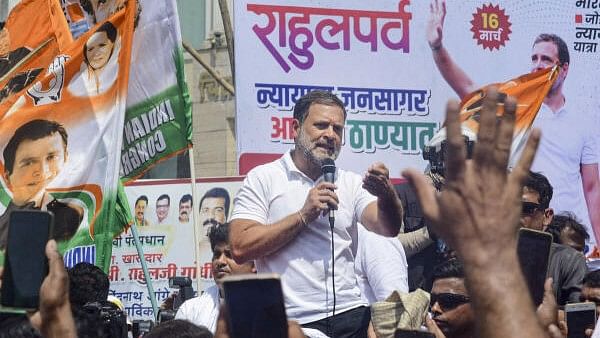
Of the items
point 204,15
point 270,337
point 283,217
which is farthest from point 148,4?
point 204,15

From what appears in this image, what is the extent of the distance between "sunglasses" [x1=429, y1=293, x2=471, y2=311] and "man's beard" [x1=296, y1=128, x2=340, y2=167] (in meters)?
1.07

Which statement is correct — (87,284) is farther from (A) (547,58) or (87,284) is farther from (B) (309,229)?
(A) (547,58)

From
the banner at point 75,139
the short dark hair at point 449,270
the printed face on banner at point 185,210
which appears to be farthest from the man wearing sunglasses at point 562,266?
the printed face on banner at point 185,210

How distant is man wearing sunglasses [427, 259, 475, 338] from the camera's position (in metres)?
3.88

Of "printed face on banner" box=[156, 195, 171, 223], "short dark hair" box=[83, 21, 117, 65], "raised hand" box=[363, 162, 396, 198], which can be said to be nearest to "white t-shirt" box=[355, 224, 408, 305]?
"raised hand" box=[363, 162, 396, 198]

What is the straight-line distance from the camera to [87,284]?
562 centimetres

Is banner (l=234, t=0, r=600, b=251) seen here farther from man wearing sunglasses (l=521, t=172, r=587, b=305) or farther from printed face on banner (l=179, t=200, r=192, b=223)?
printed face on banner (l=179, t=200, r=192, b=223)

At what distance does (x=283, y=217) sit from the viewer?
4918 millimetres

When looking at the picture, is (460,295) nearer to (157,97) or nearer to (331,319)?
(331,319)

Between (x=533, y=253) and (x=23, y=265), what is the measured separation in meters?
1.14

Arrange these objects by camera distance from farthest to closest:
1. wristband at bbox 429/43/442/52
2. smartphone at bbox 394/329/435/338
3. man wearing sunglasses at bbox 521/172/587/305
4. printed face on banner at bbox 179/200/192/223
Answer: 1. printed face on banner at bbox 179/200/192/223
2. wristband at bbox 429/43/442/52
3. man wearing sunglasses at bbox 521/172/587/305
4. smartphone at bbox 394/329/435/338

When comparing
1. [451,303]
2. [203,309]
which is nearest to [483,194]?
[451,303]

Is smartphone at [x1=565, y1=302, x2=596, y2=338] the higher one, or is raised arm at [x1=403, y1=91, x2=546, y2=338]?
raised arm at [x1=403, y1=91, x2=546, y2=338]

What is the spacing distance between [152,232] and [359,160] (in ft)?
13.8
